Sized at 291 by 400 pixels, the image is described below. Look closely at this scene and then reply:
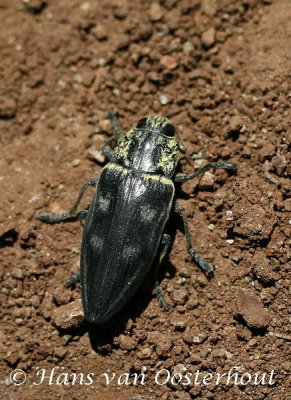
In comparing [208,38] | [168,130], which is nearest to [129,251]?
[168,130]

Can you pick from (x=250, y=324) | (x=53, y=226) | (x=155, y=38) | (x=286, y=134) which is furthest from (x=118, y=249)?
(x=155, y=38)

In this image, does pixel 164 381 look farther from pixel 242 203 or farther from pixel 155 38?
pixel 155 38

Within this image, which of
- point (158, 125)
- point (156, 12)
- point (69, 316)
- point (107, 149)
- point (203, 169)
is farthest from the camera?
point (156, 12)

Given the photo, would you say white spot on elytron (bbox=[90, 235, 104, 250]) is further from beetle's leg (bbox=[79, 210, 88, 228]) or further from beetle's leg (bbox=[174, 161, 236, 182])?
beetle's leg (bbox=[174, 161, 236, 182])

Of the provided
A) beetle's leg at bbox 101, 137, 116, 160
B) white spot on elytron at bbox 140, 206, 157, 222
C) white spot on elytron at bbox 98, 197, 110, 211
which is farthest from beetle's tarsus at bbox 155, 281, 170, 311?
beetle's leg at bbox 101, 137, 116, 160

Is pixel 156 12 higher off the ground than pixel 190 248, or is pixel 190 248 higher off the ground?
pixel 156 12

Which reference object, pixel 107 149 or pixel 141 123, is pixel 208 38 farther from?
pixel 107 149

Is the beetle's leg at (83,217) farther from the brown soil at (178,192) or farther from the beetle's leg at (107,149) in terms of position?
the beetle's leg at (107,149)

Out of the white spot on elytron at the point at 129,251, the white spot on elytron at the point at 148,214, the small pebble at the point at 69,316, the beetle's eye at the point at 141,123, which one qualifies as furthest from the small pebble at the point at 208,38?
the small pebble at the point at 69,316
